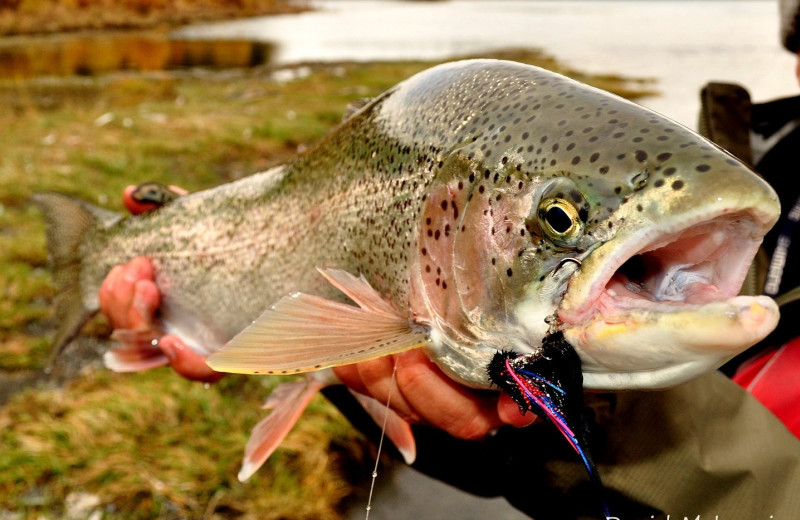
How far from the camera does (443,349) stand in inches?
73.4

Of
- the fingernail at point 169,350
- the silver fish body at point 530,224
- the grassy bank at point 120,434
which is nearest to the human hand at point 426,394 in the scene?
the silver fish body at point 530,224

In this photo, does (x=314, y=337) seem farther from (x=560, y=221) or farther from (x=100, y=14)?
(x=100, y=14)

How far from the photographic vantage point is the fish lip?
1278mm

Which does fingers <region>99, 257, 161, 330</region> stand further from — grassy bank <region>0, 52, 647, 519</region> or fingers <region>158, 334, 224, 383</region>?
grassy bank <region>0, 52, 647, 519</region>

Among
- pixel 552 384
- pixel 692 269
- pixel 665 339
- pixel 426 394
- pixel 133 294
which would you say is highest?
pixel 692 269

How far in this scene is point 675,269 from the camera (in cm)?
137

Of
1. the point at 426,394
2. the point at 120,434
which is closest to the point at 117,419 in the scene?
the point at 120,434

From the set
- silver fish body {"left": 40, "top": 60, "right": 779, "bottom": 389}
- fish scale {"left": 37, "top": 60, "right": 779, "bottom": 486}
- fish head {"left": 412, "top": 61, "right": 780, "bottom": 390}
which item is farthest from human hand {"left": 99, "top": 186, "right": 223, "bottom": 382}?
fish head {"left": 412, "top": 61, "right": 780, "bottom": 390}

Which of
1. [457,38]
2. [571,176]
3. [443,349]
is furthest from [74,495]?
[457,38]

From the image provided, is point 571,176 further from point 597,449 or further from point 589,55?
point 589,55

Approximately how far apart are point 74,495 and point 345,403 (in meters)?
2.02

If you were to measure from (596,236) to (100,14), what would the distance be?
55146mm

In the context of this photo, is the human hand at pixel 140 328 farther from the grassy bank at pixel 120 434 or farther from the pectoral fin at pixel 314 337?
the pectoral fin at pixel 314 337

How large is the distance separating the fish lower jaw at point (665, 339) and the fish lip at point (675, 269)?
0.08 ft
